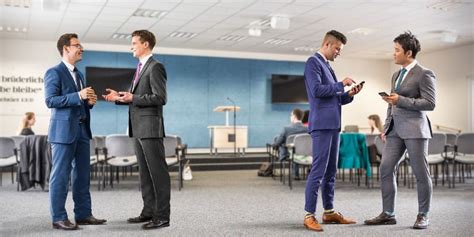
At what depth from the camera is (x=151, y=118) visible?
3922 mm

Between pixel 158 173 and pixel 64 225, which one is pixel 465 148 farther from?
pixel 64 225

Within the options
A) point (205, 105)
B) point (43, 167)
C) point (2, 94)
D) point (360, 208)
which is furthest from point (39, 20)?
point (360, 208)

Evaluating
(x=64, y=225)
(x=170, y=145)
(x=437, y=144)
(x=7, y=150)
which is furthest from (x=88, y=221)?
(x=437, y=144)

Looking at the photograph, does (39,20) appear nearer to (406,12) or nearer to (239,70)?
(239,70)

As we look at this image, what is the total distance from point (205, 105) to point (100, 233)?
9.78m

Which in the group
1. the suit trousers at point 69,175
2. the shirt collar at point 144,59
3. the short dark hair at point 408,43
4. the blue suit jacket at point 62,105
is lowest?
the suit trousers at point 69,175

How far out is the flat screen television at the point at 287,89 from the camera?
1400cm

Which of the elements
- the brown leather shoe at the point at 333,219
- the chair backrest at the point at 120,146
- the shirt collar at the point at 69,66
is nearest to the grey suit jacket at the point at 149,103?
the shirt collar at the point at 69,66

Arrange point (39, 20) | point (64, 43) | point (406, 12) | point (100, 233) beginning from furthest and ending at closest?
1. point (39, 20)
2. point (406, 12)
3. point (64, 43)
4. point (100, 233)

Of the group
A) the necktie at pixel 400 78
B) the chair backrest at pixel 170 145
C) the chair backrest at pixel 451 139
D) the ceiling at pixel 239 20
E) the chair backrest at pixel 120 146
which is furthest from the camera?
the ceiling at pixel 239 20

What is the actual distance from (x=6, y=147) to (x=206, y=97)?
703cm

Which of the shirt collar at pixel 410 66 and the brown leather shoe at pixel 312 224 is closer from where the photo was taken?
the brown leather shoe at pixel 312 224

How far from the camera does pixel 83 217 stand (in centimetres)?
413

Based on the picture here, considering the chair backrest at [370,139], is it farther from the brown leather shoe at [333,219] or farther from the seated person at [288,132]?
the brown leather shoe at [333,219]
